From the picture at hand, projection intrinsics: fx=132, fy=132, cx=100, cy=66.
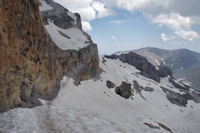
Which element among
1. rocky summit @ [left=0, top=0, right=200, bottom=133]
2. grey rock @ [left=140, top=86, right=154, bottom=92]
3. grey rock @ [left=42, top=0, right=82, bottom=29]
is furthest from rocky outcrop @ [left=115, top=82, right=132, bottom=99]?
grey rock @ [left=42, top=0, right=82, bottom=29]

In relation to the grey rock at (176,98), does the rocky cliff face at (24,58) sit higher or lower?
higher

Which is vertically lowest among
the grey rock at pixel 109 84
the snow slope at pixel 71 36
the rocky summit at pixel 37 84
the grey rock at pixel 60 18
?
the grey rock at pixel 109 84

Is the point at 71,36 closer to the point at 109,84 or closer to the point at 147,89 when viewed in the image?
the point at 109,84

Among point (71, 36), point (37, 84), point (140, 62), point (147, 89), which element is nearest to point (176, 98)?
point (147, 89)

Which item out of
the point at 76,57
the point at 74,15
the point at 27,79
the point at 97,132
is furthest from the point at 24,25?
the point at 74,15

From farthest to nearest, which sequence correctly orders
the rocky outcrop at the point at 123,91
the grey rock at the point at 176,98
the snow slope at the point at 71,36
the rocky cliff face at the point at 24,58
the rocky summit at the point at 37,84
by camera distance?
the grey rock at the point at 176,98, the rocky outcrop at the point at 123,91, the snow slope at the point at 71,36, the rocky cliff face at the point at 24,58, the rocky summit at the point at 37,84

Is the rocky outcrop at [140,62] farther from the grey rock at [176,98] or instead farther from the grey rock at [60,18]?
the grey rock at [60,18]

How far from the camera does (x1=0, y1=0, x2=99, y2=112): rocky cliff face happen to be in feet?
42.6

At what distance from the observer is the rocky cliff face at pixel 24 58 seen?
13.0 m

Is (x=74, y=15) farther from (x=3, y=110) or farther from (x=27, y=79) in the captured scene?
A: (x=3, y=110)

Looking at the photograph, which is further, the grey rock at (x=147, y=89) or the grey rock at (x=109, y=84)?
the grey rock at (x=147, y=89)

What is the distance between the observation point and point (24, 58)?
16.3 metres

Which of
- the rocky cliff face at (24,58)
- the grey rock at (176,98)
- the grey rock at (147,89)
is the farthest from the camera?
the grey rock at (176,98)

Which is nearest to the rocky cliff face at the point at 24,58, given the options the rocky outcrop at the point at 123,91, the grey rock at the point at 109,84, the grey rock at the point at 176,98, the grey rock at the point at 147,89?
the grey rock at the point at 109,84
